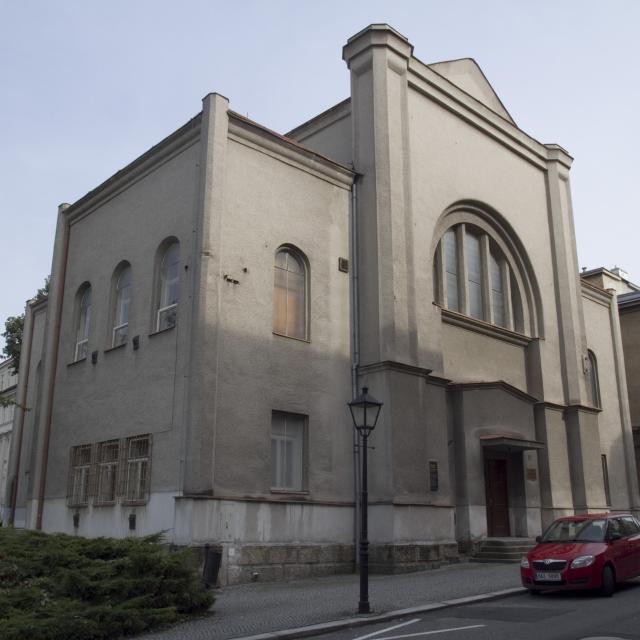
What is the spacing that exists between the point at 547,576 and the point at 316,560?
586cm

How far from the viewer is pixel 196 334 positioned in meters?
16.2

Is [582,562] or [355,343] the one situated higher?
[355,343]

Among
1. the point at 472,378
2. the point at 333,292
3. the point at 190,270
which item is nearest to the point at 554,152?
the point at 472,378

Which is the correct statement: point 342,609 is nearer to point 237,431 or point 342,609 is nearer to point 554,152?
point 237,431

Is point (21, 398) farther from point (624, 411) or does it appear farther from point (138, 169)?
point (624, 411)

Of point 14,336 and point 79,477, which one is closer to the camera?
point 79,477

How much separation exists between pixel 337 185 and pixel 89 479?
9.76m

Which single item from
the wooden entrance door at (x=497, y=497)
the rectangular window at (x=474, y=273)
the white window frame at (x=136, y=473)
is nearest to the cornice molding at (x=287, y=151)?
the rectangular window at (x=474, y=273)

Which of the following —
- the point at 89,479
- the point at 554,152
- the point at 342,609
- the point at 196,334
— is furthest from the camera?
the point at 554,152

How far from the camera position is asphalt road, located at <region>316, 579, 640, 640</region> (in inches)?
378

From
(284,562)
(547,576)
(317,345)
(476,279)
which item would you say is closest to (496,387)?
(476,279)

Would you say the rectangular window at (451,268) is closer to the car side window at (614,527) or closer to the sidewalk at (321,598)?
the sidewalk at (321,598)

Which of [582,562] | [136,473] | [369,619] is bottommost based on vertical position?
[369,619]

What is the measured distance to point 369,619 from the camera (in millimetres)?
11062
